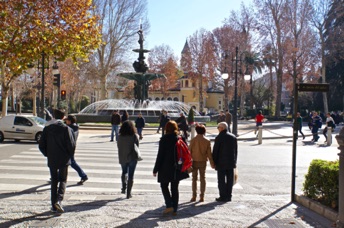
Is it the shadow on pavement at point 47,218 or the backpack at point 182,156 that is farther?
the backpack at point 182,156

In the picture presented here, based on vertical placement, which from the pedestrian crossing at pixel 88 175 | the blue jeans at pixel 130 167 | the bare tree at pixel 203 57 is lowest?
the pedestrian crossing at pixel 88 175

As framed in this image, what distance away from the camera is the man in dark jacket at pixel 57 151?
21.3 ft

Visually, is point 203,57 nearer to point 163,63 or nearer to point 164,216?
point 163,63

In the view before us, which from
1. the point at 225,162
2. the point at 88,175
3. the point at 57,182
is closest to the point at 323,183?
the point at 225,162

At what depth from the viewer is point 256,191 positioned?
9141 millimetres

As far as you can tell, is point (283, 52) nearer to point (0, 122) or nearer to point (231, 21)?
point (231, 21)

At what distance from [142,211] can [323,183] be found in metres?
3.15

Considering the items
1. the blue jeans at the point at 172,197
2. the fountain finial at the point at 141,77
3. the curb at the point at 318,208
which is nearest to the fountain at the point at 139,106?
the fountain finial at the point at 141,77

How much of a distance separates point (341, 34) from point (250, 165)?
42.0 metres

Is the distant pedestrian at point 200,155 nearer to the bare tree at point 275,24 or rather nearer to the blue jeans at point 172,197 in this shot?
the blue jeans at point 172,197

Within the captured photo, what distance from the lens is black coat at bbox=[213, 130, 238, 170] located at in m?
7.79

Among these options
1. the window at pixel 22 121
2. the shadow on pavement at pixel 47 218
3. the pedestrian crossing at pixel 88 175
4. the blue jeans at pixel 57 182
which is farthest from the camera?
the window at pixel 22 121

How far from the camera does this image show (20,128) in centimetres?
1953

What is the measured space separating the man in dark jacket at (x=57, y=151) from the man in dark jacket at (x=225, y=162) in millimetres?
2863
